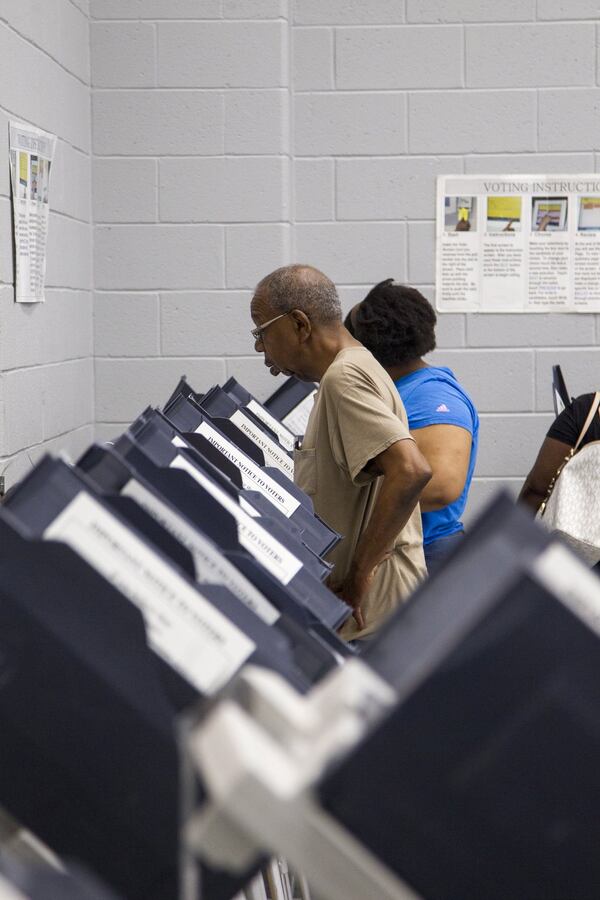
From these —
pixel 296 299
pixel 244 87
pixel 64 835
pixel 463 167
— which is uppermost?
pixel 244 87

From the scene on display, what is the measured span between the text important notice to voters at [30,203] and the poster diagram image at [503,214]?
1.41 meters

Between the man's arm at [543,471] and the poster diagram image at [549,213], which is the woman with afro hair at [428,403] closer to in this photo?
the man's arm at [543,471]

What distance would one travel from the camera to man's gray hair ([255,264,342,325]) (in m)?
2.49

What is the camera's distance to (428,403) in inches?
109

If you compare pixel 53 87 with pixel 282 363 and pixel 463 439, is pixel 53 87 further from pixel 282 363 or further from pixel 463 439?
pixel 463 439

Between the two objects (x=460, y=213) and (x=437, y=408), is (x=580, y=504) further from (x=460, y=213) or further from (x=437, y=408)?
(x=460, y=213)

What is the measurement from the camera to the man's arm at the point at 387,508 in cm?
232

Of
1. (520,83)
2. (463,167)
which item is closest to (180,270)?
(463,167)

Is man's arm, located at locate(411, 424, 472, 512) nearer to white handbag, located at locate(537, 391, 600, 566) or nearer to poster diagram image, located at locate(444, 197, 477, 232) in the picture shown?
white handbag, located at locate(537, 391, 600, 566)

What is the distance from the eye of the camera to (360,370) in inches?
93.7

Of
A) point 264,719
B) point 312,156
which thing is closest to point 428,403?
point 312,156

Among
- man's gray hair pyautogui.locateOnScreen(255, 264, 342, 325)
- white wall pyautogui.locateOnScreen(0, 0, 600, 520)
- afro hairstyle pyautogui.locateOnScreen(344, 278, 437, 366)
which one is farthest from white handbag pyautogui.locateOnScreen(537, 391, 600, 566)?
white wall pyautogui.locateOnScreen(0, 0, 600, 520)

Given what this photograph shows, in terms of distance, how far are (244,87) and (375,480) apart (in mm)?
1712

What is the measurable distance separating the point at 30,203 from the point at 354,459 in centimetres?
112
